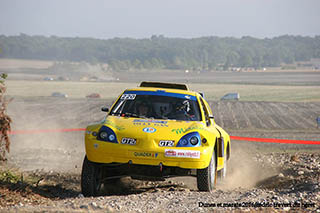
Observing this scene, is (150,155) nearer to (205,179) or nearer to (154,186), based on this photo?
(205,179)

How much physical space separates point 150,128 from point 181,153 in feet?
2.25

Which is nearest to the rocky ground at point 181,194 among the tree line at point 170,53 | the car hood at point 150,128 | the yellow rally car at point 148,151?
the yellow rally car at point 148,151

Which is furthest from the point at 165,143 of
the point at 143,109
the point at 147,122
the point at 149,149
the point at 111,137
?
the point at 143,109

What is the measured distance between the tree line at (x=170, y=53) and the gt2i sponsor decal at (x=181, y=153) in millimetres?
92737

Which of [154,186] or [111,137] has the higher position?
[111,137]

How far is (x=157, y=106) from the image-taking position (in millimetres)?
9484

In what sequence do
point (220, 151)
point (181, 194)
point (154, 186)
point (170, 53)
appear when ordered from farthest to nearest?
point (170, 53) < point (154, 186) < point (220, 151) < point (181, 194)

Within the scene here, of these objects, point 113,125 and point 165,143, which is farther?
point 113,125

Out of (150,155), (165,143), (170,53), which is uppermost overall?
(165,143)

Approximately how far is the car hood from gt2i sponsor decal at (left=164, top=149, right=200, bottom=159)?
22cm

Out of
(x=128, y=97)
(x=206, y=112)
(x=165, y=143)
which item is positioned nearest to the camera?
(x=165, y=143)

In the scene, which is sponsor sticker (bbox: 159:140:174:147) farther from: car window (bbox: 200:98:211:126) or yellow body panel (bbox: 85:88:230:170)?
car window (bbox: 200:98:211:126)

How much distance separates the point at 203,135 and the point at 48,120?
24986mm

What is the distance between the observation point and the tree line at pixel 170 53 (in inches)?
4601
